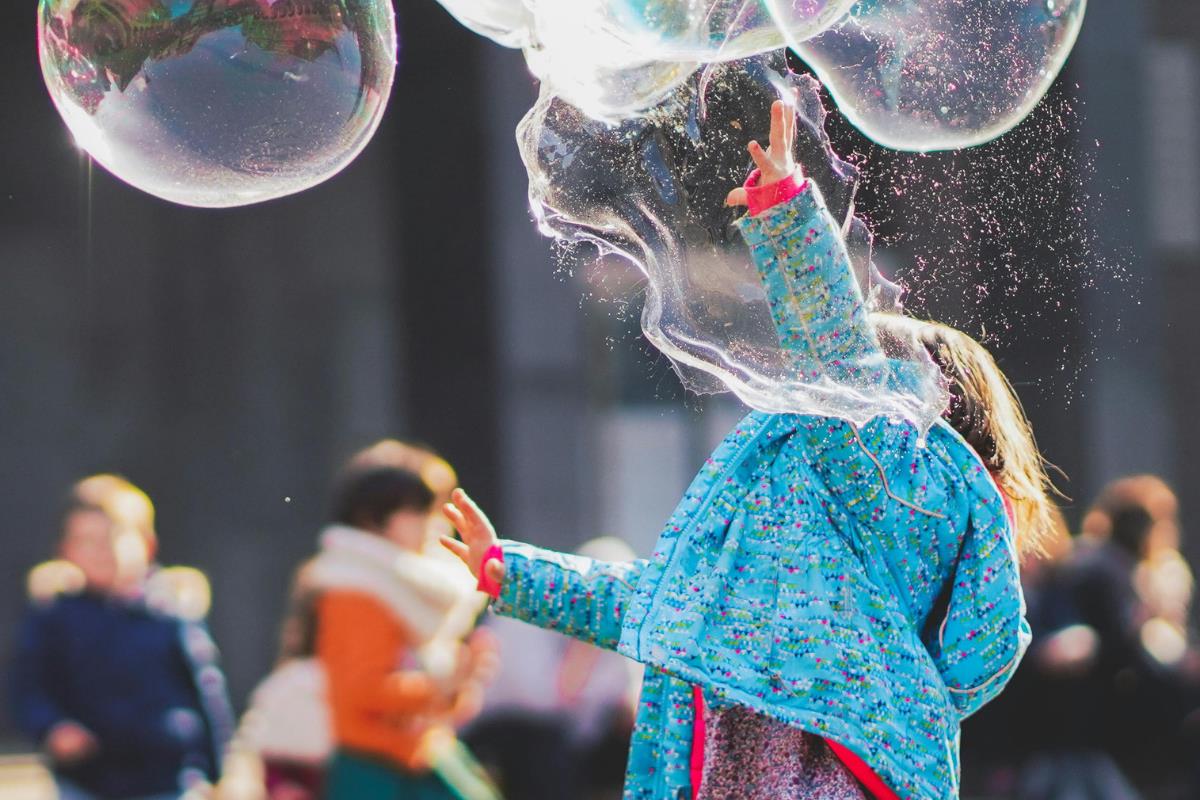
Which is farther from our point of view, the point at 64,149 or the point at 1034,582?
the point at 64,149

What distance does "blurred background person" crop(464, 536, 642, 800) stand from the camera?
261 inches

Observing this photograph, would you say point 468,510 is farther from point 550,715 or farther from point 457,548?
point 550,715

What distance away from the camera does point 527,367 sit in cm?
903

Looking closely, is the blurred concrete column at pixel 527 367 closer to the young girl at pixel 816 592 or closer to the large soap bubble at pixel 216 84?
the large soap bubble at pixel 216 84

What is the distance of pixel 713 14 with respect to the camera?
7.70 ft

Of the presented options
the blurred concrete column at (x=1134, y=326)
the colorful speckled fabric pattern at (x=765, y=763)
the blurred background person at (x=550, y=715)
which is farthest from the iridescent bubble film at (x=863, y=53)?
the blurred concrete column at (x=1134, y=326)

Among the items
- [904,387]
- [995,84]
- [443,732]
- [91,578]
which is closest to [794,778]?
[904,387]

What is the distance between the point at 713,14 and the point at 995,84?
429mm

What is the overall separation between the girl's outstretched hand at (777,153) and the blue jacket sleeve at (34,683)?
325 cm

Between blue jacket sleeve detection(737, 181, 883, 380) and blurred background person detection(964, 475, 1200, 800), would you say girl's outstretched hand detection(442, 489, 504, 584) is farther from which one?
blurred background person detection(964, 475, 1200, 800)

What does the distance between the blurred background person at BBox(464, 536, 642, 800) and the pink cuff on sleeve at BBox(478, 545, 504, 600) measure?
4.18 m

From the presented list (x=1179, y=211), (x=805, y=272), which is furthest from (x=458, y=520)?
(x=1179, y=211)

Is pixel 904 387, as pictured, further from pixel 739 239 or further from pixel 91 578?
pixel 91 578

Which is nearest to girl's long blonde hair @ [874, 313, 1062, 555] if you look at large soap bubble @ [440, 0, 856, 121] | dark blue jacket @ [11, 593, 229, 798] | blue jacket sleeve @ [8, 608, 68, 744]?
large soap bubble @ [440, 0, 856, 121]
